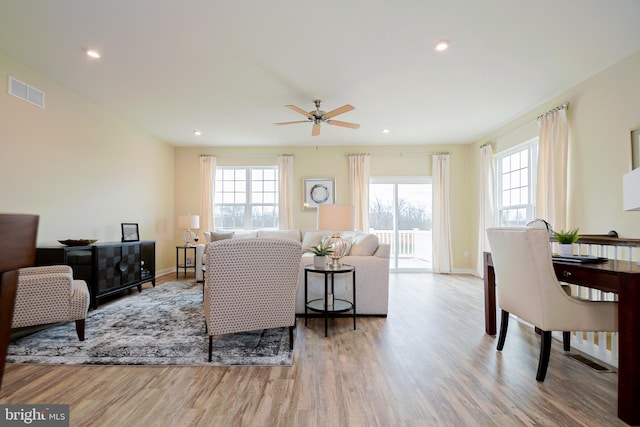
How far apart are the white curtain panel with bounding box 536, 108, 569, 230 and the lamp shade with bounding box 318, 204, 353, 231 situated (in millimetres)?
2624

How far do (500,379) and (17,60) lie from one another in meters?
5.17

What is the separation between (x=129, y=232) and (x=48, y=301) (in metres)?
2.30

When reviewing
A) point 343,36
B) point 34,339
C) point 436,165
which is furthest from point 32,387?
point 436,165

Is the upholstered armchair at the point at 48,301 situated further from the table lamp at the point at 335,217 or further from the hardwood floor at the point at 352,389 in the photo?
the table lamp at the point at 335,217

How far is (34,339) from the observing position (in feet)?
8.59

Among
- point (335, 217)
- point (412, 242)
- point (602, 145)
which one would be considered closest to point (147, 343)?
point (335, 217)

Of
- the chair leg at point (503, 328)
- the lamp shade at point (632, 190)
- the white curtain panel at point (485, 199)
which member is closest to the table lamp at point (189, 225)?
the chair leg at point (503, 328)

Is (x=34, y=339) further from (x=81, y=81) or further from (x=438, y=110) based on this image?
(x=438, y=110)

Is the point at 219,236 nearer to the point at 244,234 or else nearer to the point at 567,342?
the point at 244,234

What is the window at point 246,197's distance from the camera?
6.59 meters

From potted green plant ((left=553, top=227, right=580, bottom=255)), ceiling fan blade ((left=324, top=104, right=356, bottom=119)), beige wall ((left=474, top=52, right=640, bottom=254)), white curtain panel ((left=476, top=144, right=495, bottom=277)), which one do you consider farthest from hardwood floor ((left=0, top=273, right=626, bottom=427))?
white curtain panel ((left=476, top=144, right=495, bottom=277))

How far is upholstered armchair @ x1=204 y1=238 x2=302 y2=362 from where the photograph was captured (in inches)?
86.5

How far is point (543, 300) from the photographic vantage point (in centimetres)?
195

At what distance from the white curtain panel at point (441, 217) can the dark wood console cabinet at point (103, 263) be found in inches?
209
